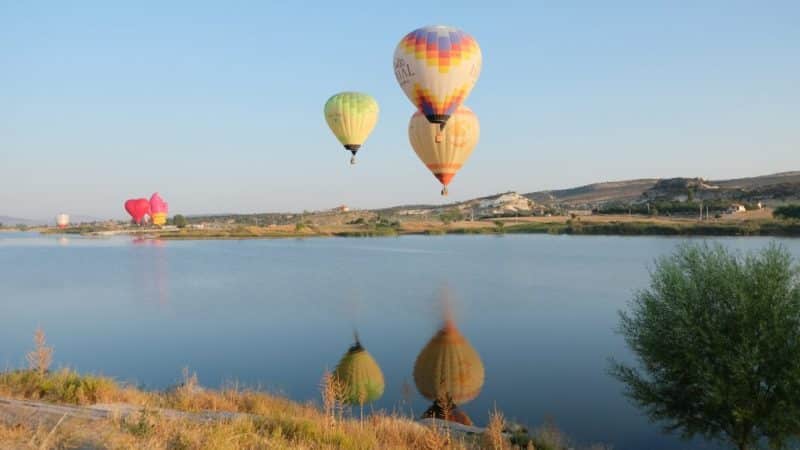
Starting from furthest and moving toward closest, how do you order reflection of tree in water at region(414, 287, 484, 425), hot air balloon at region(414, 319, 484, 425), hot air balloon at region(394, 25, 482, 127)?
hot air balloon at region(394, 25, 482, 127), hot air balloon at region(414, 319, 484, 425), reflection of tree in water at region(414, 287, 484, 425)

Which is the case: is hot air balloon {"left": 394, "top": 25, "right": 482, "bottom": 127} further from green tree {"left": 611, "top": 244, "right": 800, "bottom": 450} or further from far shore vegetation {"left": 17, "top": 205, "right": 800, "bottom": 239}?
far shore vegetation {"left": 17, "top": 205, "right": 800, "bottom": 239}

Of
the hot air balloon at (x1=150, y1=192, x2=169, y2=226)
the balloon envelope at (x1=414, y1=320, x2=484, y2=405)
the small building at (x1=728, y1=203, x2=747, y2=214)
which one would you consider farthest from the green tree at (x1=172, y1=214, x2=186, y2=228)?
the balloon envelope at (x1=414, y1=320, x2=484, y2=405)

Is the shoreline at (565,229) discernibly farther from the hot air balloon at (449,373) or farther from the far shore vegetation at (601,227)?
the hot air balloon at (449,373)

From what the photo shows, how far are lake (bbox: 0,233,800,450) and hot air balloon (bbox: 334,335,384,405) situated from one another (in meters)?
0.33

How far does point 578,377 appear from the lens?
15.2 meters

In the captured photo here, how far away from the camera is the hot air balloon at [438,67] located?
1988cm

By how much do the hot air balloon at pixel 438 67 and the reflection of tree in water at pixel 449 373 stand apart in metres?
7.84

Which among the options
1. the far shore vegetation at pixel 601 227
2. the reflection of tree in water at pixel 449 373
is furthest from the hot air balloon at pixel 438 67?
the far shore vegetation at pixel 601 227

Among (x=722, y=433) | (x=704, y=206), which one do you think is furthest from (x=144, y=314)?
(x=704, y=206)

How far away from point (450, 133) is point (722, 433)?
15315mm

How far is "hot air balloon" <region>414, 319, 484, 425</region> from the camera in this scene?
1335cm

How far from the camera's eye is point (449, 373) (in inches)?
618

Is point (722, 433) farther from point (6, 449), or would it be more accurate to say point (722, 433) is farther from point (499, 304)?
point (499, 304)

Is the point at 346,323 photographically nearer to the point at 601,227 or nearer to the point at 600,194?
the point at 601,227
